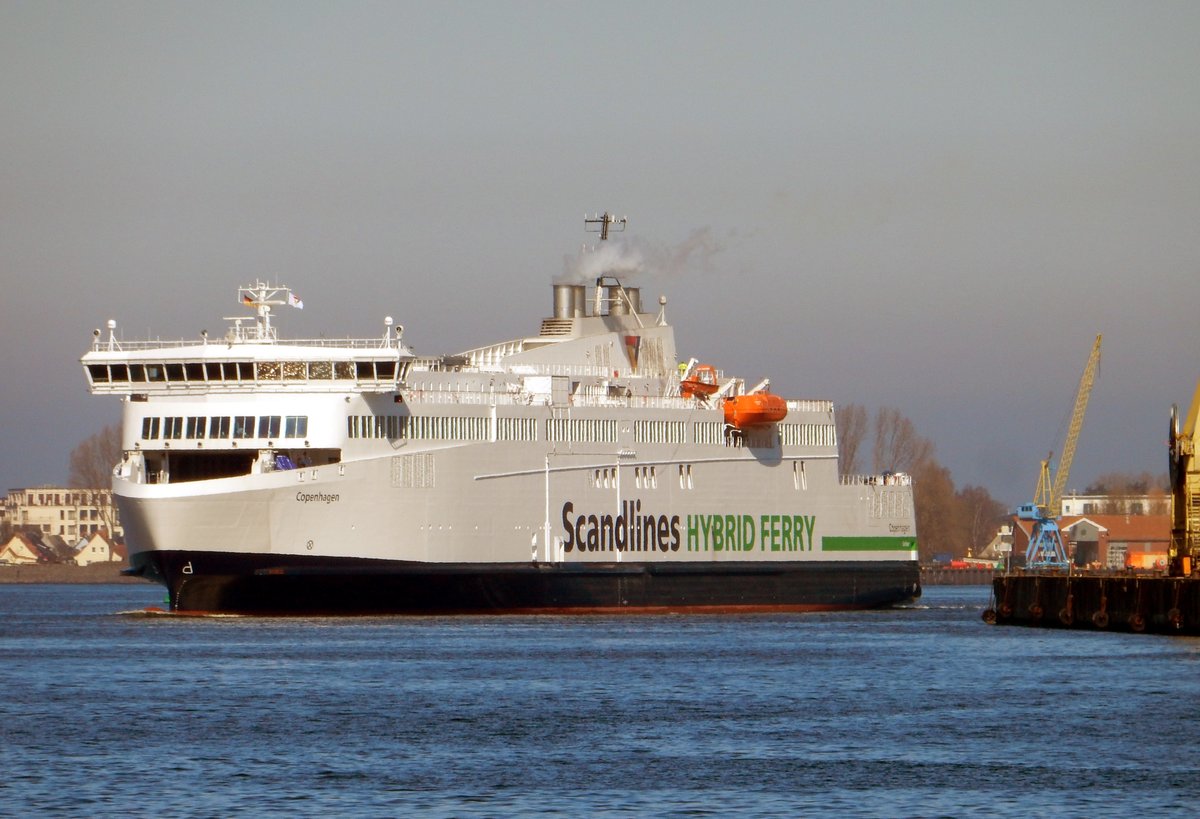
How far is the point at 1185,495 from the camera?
55938mm

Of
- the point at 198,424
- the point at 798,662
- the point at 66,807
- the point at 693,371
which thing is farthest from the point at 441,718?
the point at 693,371

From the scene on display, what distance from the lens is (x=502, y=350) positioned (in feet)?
213

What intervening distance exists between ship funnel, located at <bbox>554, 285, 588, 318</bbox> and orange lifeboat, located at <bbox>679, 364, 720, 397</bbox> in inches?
152

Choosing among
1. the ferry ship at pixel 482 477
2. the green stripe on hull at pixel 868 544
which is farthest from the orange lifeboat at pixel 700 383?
the green stripe on hull at pixel 868 544

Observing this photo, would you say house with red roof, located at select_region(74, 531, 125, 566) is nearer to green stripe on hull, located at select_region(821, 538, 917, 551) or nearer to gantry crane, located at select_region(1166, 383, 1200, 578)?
green stripe on hull, located at select_region(821, 538, 917, 551)

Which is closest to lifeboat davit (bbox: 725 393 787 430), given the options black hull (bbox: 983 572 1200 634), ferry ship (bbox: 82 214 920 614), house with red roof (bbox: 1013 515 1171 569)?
ferry ship (bbox: 82 214 920 614)

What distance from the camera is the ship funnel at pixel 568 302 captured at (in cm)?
6731

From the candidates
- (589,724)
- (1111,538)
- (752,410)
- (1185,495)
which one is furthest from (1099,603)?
(1111,538)

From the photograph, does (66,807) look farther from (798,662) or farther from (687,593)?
(687,593)

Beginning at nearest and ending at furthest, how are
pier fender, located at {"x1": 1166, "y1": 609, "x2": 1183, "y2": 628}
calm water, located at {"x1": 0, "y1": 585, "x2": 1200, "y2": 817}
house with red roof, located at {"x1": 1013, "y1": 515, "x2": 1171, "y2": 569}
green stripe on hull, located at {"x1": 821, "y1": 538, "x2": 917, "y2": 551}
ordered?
calm water, located at {"x1": 0, "y1": 585, "x2": 1200, "y2": 817} < pier fender, located at {"x1": 1166, "y1": 609, "x2": 1183, "y2": 628} < green stripe on hull, located at {"x1": 821, "y1": 538, "x2": 917, "y2": 551} < house with red roof, located at {"x1": 1013, "y1": 515, "x2": 1171, "y2": 569}

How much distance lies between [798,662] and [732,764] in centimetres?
1572

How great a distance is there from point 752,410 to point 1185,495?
14443 mm

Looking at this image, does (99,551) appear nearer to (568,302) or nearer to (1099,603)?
(568,302)

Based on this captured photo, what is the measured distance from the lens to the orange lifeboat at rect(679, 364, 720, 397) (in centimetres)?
6618
